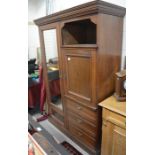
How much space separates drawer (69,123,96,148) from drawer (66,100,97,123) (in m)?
0.25

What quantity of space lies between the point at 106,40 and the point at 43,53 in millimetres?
1110

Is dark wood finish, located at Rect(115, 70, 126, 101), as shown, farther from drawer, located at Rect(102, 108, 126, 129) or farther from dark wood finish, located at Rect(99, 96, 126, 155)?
drawer, located at Rect(102, 108, 126, 129)

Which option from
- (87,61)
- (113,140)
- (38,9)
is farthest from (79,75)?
(38,9)

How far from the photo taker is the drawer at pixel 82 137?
1731 mm

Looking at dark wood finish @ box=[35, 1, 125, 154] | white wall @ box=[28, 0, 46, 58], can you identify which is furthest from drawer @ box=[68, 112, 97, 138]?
white wall @ box=[28, 0, 46, 58]

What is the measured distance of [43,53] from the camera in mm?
2189

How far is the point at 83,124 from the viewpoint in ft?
5.82

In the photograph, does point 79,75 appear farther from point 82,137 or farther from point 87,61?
point 82,137

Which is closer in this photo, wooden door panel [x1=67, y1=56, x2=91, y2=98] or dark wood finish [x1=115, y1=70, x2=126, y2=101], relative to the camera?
dark wood finish [x1=115, y1=70, x2=126, y2=101]

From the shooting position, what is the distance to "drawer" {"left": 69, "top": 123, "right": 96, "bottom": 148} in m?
1.73

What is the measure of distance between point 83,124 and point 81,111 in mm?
173

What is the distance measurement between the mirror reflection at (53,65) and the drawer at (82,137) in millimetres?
369
